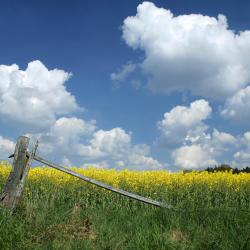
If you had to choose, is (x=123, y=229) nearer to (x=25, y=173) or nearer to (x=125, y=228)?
(x=125, y=228)

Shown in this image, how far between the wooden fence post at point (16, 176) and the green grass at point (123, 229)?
0.32 metres

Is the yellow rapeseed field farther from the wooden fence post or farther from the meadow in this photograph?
the meadow

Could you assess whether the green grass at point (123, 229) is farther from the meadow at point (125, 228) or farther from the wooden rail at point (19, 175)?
Result: the wooden rail at point (19, 175)

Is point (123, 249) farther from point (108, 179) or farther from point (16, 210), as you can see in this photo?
point (108, 179)

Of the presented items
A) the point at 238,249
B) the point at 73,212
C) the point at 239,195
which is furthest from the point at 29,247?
the point at 239,195

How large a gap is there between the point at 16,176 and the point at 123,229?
3.32 meters

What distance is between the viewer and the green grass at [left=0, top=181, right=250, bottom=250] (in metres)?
10.1

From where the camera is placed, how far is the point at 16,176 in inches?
507

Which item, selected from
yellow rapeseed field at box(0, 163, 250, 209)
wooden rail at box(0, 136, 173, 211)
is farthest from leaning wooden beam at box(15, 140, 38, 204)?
yellow rapeseed field at box(0, 163, 250, 209)

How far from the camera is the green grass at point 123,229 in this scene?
1008 centimetres

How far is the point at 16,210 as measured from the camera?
40.9 ft

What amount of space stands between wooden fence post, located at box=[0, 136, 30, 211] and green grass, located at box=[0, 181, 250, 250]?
323mm

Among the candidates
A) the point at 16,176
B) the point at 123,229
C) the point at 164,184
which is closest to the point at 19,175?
the point at 16,176

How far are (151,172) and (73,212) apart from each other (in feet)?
32.8
